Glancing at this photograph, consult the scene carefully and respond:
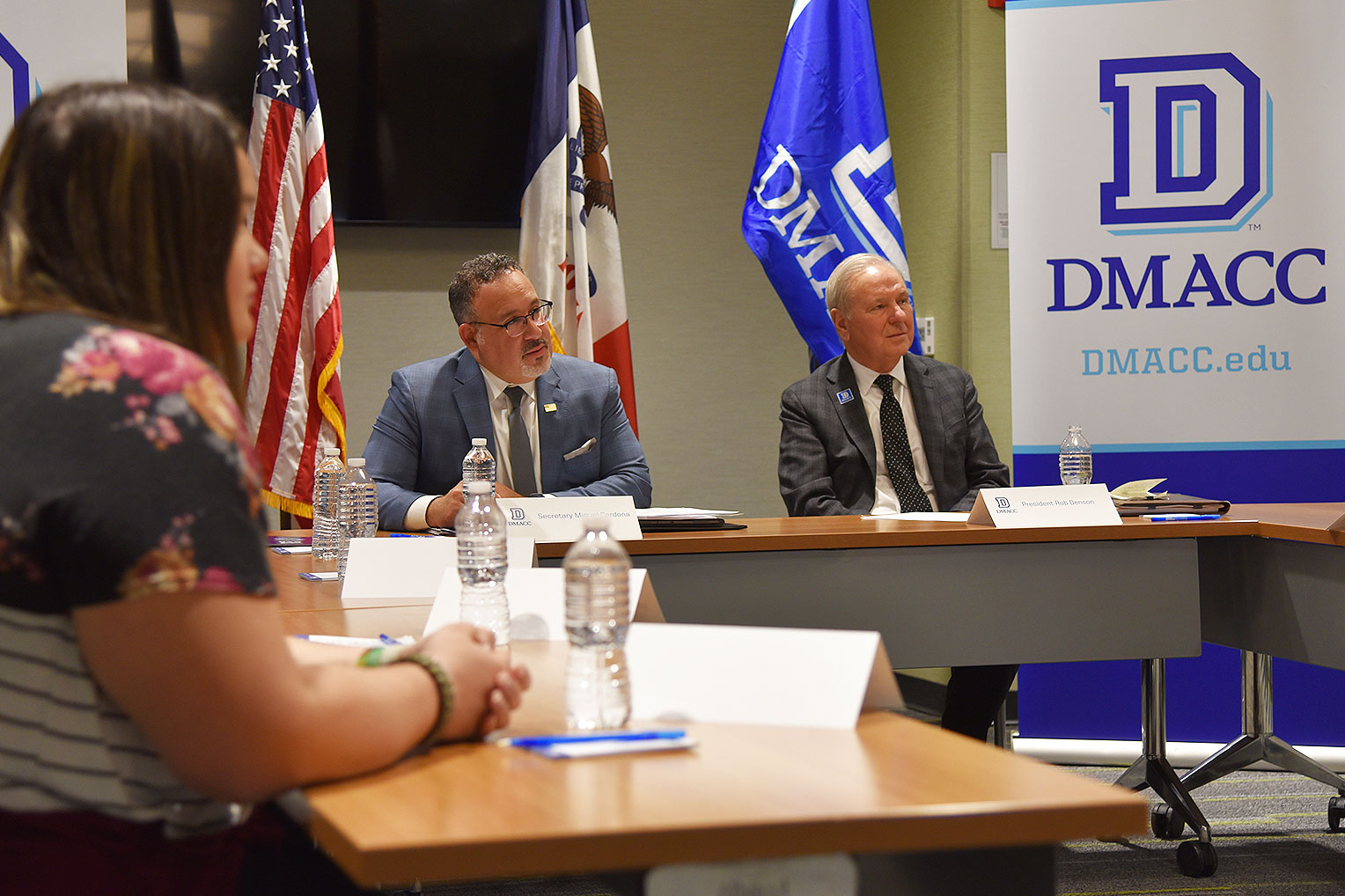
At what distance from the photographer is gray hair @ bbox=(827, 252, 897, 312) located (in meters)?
3.60

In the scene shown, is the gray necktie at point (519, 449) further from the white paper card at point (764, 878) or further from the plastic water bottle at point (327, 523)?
the white paper card at point (764, 878)

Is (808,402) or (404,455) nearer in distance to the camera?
(404,455)

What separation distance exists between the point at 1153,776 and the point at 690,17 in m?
3.35

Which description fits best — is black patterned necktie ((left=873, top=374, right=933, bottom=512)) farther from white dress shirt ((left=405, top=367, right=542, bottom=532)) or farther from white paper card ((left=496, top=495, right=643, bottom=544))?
white paper card ((left=496, top=495, right=643, bottom=544))

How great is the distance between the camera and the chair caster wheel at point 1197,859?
9.26ft

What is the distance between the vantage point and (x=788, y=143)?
4.30 meters

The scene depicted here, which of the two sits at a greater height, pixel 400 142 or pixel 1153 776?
pixel 400 142

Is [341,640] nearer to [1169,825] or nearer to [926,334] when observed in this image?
[1169,825]

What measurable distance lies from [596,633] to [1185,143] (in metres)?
3.33

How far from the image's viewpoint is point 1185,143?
3785 mm

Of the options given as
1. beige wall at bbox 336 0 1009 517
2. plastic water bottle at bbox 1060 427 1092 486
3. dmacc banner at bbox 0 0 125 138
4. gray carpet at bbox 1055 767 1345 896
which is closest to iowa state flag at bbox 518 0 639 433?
beige wall at bbox 336 0 1009 517

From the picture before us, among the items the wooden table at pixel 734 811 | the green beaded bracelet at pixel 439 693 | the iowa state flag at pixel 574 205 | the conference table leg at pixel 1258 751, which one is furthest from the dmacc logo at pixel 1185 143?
the green beaded bracelet at pixel 439 693

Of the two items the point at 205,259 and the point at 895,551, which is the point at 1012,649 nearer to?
the point at 895,551

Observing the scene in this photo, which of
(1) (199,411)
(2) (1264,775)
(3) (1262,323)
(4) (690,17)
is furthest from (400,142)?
(1) (199,411)
